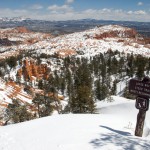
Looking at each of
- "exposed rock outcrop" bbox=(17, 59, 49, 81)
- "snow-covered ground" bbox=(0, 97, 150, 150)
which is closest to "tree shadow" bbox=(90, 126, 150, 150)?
"snow-covered ground" bbox=(0, 97, 150, 150)

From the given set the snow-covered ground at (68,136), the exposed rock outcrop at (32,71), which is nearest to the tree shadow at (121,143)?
the snow-covered ground at (68,136)

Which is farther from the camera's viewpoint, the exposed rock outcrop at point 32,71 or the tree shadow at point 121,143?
→ the exposed rock outcrop at point 32,71

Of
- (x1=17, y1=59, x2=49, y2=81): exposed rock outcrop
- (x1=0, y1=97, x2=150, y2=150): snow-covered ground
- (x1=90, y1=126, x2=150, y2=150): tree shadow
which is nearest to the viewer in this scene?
(x1=90, y1=126, x2=150, y2=150): tree shadow

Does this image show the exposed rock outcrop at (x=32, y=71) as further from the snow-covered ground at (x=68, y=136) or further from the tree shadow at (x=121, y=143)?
the tree shadow at (x=121, y=143)

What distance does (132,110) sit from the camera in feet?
91.4

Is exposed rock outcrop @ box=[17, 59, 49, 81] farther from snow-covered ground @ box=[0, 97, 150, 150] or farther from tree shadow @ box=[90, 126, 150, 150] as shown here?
tree shadow @ box=[90, 126, 150, 150]

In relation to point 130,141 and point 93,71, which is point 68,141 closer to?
point 130,141

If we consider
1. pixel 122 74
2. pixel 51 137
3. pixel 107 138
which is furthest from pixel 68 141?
pixel 122 74

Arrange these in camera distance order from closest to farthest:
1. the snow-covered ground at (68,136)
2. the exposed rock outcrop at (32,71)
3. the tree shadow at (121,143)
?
the tree shadow at (121,143) → the snow-covered ground at (68,136) → the exposed rock outcrop at (32,71)

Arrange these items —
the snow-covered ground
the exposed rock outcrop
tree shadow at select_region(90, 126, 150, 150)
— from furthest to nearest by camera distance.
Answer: the exposed rock outcrop, the snow-covered ground, tree shadow at select_region(90, 126, 150, 150)

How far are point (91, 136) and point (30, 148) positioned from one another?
2.96 m

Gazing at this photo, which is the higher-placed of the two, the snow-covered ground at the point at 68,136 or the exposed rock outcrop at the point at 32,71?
the snow-covered ground at the point at 68,136

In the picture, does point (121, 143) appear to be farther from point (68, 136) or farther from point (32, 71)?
point (32, 71)

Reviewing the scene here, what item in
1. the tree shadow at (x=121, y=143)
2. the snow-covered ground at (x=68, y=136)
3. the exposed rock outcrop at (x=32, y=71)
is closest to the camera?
the tree shadow at (x=121, y=143)
